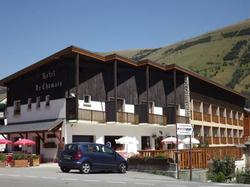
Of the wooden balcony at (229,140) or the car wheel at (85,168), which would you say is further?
the wooden balcony at (229,140)

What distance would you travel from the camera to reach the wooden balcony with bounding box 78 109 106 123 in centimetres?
3353

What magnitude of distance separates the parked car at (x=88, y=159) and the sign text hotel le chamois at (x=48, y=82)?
497 inches

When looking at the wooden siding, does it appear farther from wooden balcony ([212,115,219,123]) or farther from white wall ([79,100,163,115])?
wooden balcony ([212,115,219,123])

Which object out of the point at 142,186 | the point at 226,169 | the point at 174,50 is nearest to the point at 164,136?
the point at 226,169

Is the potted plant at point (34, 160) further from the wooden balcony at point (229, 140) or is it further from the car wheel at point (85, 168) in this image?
the wooden balcony at point (229, 140)

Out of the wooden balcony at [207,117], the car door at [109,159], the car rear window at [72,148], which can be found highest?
the wooden balcony at [207,117]

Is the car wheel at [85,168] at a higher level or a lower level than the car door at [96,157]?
lower

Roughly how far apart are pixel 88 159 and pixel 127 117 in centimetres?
1459

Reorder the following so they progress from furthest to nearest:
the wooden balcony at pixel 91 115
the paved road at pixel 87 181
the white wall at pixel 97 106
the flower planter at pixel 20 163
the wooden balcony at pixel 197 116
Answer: the wooden balcony at pixel 197 116
the white wall at pixel 97 106
the wooden balcony at pixel 91 115
the flower planter at pixel 20 163
the paved road at pixel 87 181

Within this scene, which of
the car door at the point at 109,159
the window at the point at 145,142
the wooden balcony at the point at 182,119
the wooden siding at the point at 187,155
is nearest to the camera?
the car door at the point at 109,159

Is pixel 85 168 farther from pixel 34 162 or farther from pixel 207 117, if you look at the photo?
pixel 207 117

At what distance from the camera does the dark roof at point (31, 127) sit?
111 feet

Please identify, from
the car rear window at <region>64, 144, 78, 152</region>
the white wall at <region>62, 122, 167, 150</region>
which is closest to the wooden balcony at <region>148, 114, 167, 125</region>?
the white wall at <region>62, 122, 167, 150</region>

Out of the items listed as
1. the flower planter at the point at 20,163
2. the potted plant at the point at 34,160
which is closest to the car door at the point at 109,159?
the flower planter at the point at 20,163
